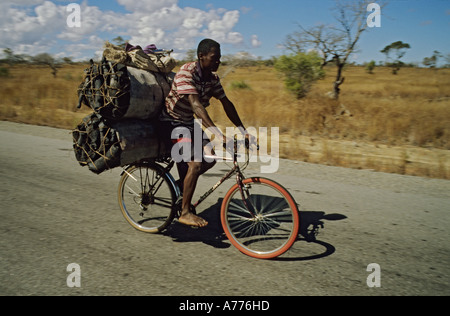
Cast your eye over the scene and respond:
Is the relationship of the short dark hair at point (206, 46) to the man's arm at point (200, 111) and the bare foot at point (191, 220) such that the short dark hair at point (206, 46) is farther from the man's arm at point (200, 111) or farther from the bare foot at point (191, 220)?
the bare foot at point (191, 220)

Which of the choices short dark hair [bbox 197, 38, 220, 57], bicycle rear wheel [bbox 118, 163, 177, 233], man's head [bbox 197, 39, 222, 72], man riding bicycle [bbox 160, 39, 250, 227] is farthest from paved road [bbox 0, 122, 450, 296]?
short dark hair [bbox 197, 38, 220, 57]

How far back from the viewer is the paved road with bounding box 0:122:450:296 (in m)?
2.89

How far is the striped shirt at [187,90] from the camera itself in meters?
3.47

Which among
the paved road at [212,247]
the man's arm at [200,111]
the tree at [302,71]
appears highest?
the tree at [302,71]

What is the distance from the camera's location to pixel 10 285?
9.03ft

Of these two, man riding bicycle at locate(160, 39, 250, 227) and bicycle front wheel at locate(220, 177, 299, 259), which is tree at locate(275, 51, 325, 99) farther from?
bicycle front wheel at locate(220, 177, 299, 259)

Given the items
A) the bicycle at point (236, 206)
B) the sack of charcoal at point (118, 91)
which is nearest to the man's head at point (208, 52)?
the sack of charcoal at point (118, 91)

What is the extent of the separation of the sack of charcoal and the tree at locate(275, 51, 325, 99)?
13167 millimetres

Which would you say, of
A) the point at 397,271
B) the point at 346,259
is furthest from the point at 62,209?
the point at 397,271

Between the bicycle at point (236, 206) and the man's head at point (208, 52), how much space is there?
91cm

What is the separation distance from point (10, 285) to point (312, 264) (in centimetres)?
280

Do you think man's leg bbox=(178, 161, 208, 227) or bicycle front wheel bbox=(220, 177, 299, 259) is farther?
man's leg bbox=(178, 161, 208, 227)

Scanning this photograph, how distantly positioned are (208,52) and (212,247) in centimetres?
217

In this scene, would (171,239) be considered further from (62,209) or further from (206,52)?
(206,52)
